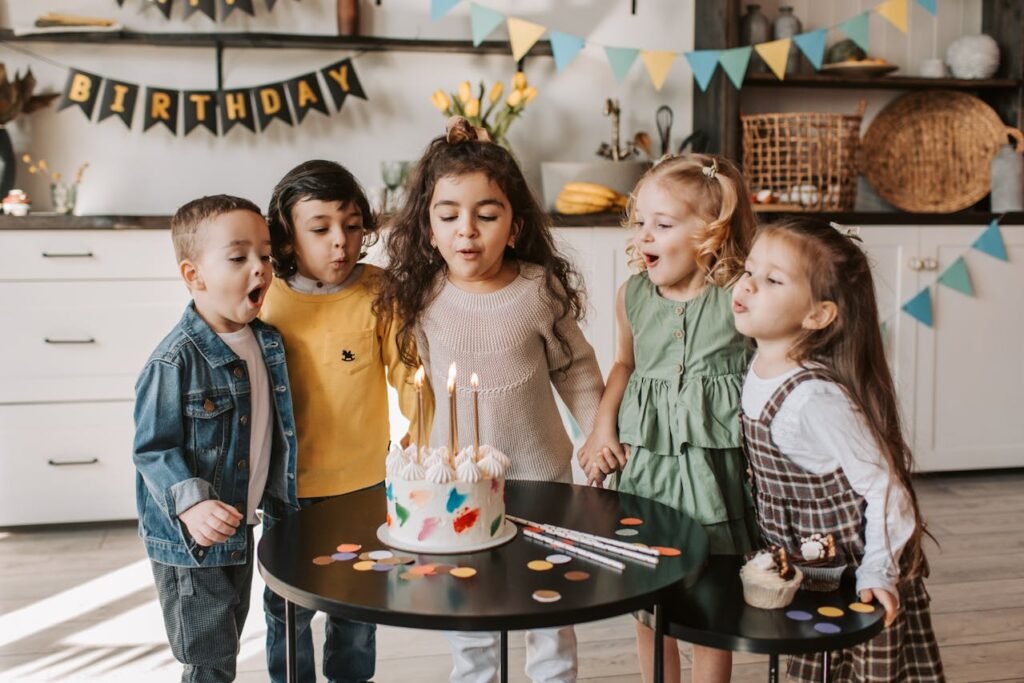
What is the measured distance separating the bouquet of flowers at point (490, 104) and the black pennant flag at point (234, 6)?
0.64 m

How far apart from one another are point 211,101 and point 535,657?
2.28 meters

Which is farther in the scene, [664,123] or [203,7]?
[664,123]

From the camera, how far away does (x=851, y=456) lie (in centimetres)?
132

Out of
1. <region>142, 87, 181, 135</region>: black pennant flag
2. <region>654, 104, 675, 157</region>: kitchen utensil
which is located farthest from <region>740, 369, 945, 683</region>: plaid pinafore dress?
<region>142, 87, 181, 135</region>: black pennant flag

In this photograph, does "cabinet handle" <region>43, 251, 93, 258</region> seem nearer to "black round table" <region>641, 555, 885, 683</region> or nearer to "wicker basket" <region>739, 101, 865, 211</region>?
"wicker basket" <region>739, 101, 865, 211</region>

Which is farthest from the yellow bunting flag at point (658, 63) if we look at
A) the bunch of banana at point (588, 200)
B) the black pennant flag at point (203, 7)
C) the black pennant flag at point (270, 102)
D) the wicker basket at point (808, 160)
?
the black pennant flag at point (203, 7)

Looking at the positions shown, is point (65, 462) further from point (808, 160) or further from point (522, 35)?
point (808, 160)

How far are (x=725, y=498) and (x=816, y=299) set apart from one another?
36 centimetres

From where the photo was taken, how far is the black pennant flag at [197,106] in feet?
11.0

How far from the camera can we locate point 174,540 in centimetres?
153

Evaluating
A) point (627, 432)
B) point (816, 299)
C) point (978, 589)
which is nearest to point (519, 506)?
point (627, 432)

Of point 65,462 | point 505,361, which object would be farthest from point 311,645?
point 65,462

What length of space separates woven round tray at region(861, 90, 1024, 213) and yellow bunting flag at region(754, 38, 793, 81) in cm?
58

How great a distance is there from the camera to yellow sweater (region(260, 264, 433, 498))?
173 centimetres
